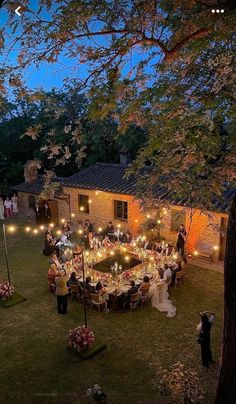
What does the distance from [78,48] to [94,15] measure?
0.88 m

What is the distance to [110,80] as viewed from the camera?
7926 mm

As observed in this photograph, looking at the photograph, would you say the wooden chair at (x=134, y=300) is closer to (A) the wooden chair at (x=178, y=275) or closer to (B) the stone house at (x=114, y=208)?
(A) the wooden chair at (x=178, y=275)

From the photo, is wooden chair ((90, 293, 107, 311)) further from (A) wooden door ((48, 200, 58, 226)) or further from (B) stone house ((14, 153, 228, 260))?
(A) wooden door ((48, 200, 58, 226))

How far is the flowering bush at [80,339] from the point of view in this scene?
35.6 feet

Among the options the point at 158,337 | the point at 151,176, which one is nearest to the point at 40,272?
the point at 158,337

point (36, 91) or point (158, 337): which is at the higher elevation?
point (36, 91)

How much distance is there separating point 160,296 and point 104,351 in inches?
151

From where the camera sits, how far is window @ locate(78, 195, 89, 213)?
991 inches

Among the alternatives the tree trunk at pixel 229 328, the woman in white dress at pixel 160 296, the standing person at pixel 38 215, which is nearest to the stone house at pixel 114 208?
the standing person at pixel 38 215

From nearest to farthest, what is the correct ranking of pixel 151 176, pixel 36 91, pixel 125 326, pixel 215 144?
1. pixel 36 91
2. pixel 215 144
3. pixel 151 176
4. pixel 125 326

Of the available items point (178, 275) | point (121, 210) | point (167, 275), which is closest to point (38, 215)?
point (121, 210)

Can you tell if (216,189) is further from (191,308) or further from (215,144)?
(191,308)

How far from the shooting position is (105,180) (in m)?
24.3

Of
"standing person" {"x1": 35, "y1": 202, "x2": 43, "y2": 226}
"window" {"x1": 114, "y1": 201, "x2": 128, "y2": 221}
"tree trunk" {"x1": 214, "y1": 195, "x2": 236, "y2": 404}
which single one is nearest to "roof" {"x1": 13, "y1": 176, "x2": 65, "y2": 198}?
"standing person" {"x1": 35, "y1": 202, "x2": 43, "y2": 226}
